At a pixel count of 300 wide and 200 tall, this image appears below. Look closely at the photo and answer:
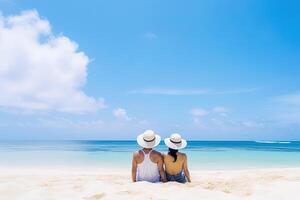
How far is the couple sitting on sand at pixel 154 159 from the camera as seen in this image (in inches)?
239

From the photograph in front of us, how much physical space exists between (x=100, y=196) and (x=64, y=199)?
0.53 metres

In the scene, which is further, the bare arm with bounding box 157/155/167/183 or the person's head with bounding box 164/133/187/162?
the bare arm with bounding box 157/155/167/183

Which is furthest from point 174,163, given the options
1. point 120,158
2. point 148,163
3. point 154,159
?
point 120,158

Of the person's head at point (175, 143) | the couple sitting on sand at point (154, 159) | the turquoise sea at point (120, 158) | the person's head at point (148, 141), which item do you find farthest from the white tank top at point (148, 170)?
the turquoise sea at point (120, 158)

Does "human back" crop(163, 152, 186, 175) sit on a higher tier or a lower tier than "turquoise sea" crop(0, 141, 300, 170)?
higher

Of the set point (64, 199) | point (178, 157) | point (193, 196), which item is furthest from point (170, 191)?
point (64, 199)

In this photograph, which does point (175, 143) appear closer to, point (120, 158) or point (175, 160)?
point (175, 160)

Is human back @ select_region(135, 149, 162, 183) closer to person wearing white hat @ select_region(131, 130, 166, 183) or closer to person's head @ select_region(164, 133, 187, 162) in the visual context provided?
person wearing white hat @ select_region(131, 130, 166, 183)

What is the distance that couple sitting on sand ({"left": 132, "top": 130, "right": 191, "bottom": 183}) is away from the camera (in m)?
6.06

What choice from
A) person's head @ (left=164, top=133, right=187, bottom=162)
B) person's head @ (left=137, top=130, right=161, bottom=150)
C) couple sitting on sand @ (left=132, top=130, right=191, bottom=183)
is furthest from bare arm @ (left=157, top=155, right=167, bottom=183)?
person's head @ (left=137, top=130, right=161, bottom=150)

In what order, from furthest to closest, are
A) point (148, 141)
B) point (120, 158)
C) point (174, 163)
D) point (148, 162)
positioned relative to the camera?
point (120, 158) < point (174, 163) < point (148, 162) < point (148, 141)

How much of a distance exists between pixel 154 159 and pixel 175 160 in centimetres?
41

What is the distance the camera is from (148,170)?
6.14 metres

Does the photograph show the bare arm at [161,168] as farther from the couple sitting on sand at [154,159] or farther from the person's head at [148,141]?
the person's head at [148,141]
